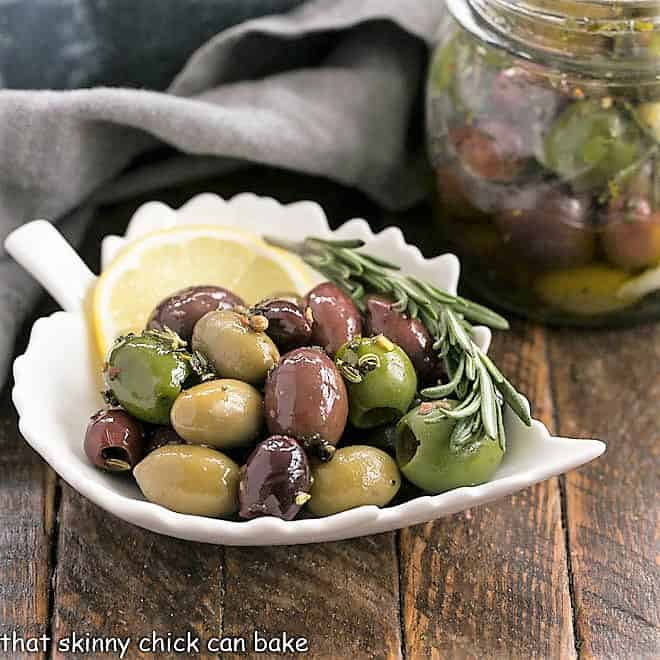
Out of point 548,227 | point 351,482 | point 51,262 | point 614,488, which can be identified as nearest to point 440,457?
point 351,482

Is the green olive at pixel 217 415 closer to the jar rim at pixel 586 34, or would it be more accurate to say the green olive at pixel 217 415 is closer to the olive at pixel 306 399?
the olive at pixel 306 399

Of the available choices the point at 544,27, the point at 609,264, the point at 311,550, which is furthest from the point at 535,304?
the point at 311,550

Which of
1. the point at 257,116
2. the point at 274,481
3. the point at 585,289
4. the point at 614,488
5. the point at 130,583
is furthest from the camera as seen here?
the point at 257,116

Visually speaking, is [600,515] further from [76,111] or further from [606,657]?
[76,111]

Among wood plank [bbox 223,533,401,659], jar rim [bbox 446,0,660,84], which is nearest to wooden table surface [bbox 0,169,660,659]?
wood plank [bbox 223,533,401,659]

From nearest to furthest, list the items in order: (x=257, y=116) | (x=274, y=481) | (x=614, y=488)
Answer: (x=274, y=481) → (x=614, y=488) → (x=257, y=116)

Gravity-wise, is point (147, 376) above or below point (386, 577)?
above

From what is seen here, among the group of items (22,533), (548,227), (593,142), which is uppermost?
(593,142)

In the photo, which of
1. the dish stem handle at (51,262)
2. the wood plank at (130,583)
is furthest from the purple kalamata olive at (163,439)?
the dish stem handle at (51,262)

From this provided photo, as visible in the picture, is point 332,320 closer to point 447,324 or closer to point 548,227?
point 447,324
